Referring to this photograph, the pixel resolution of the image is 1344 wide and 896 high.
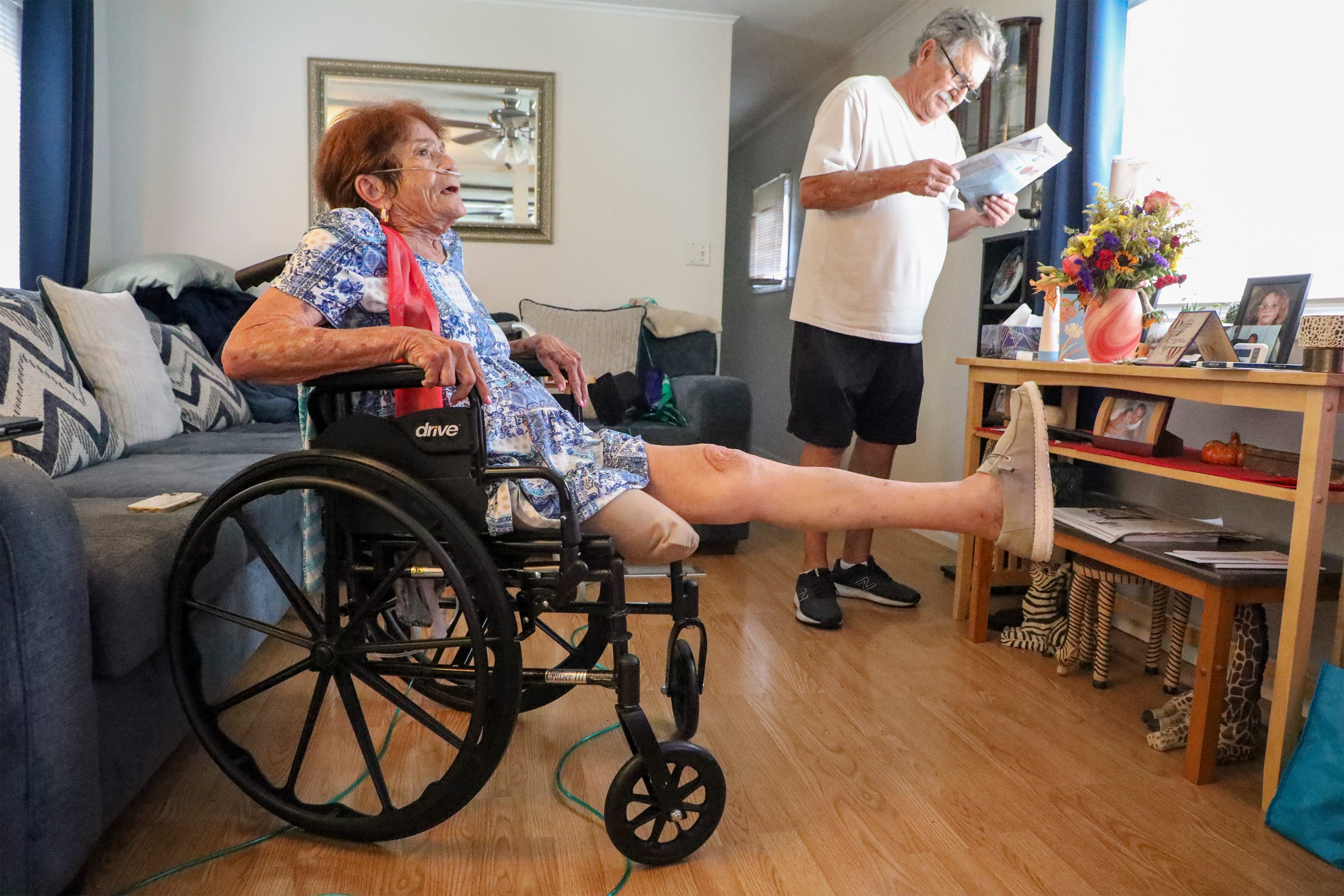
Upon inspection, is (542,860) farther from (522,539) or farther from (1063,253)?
(1063,253)

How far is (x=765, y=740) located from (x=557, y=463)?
0.71 meters

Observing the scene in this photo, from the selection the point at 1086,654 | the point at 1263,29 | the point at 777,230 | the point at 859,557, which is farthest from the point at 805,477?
the point at 777,230

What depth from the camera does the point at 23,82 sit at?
10.1ft

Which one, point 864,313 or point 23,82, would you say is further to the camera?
point 23,82

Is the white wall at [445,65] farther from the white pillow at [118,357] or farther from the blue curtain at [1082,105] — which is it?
the blue curtain at [1082,105]

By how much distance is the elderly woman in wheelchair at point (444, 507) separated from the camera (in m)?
1.17

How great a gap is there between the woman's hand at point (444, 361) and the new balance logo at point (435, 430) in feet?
0.14

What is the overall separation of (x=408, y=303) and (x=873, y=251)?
1.35 m

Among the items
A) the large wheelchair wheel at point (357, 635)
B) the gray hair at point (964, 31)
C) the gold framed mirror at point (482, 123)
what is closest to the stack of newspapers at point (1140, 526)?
the gray hair at point (964, 31)

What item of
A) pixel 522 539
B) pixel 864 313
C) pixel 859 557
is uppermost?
pixel 864 313

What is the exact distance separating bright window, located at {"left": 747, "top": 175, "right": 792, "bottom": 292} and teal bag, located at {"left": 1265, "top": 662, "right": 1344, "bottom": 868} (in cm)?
419

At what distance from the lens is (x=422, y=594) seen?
135cm

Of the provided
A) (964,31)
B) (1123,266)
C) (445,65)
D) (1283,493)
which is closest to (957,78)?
(964,31)

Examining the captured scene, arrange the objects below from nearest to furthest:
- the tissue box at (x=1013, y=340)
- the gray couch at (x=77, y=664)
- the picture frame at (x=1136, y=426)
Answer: the gray couch at (x=77, y=664)
the picture frame at (x=1136, y=426)
the tissue box at (x=1013, y=340)
